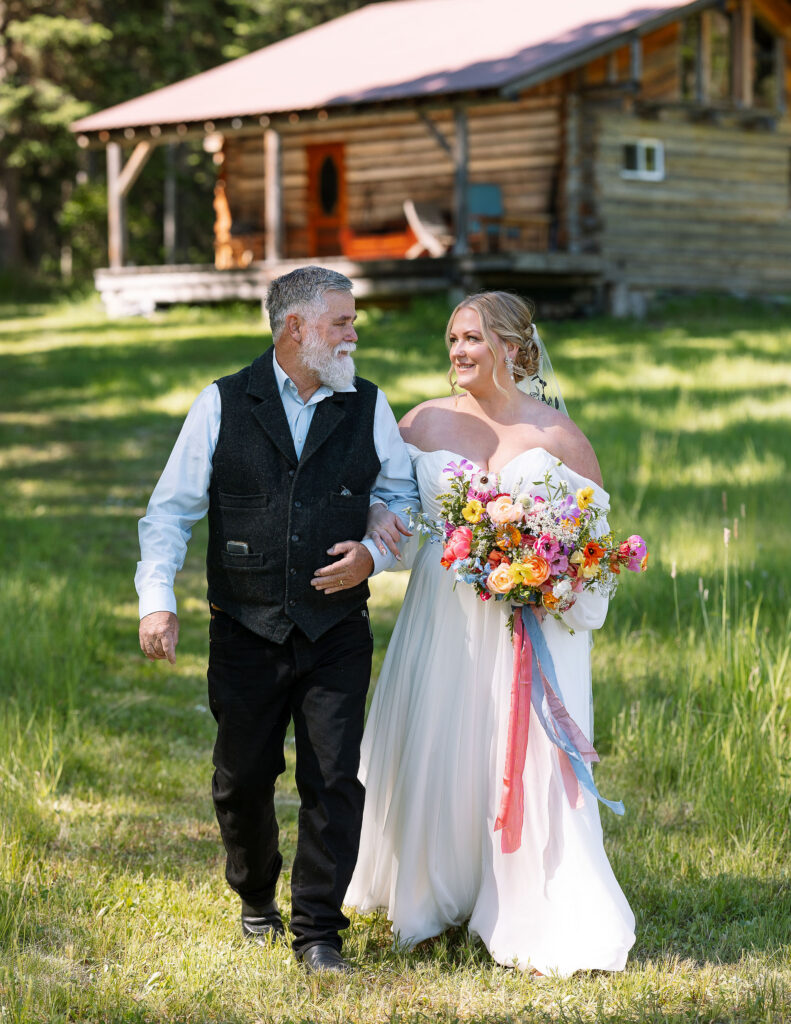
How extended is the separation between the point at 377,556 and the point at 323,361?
0.59 m

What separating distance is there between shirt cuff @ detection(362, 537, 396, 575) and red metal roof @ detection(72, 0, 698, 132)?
53.9 feet

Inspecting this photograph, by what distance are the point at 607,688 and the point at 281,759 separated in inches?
102

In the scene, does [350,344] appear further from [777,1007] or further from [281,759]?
[777,1007]

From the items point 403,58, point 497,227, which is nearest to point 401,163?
point 403,58

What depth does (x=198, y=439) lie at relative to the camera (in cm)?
396

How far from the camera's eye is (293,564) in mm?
3908

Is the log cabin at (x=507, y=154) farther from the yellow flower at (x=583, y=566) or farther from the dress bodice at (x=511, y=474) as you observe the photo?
the yellow flower at (x=583, y=566)

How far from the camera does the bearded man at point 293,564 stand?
392cm

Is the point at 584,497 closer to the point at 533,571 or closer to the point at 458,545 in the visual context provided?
the point at 533,571

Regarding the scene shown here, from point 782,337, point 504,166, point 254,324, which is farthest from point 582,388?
point 504,166

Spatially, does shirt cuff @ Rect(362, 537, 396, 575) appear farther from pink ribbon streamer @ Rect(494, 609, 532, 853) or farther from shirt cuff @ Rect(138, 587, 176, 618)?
shirt cuff @ Rect(138, 587, 176, 618)

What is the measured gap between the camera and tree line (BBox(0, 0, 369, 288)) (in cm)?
3219

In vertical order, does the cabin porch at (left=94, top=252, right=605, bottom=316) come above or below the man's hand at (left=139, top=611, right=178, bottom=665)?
above

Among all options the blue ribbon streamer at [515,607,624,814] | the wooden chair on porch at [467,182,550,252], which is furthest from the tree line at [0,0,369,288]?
the blue ribbon streamer at [515,607,624,814]
